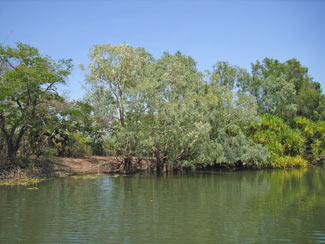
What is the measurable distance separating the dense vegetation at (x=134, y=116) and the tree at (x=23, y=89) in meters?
0.06

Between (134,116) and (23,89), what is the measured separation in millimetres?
7807

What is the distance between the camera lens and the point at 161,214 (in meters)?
11.8

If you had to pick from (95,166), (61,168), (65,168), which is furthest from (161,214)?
(95,166)

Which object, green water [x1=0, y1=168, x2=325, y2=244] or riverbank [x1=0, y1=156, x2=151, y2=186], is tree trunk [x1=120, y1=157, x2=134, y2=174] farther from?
green water [x1=0, y1=168, x2=325, y2=244]

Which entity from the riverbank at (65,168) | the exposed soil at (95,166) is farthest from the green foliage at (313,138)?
the exposed soil at (95,166)

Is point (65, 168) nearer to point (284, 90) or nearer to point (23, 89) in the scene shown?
point (23, 89)

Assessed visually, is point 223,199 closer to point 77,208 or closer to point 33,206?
point 77,208

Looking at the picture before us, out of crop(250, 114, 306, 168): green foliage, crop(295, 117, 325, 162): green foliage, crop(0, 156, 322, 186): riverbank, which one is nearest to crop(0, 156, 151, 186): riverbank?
crop(0, 156, 322, 186): riverbank

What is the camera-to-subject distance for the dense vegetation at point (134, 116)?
814 inches

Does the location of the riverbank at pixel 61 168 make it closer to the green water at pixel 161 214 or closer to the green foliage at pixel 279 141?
the green water at pixel 161 214

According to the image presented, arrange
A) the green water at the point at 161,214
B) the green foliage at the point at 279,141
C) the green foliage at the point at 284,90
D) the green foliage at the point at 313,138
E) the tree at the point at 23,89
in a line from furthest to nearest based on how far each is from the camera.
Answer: the green foliage at the point at 284,90
the green foliage at the point at 313,138
the green foliage at the point at 279,141
the tree at the point at 23,89
the green water at the point at 161,214

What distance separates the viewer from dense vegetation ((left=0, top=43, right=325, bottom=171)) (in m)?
20.7

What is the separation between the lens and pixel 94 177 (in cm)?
2264

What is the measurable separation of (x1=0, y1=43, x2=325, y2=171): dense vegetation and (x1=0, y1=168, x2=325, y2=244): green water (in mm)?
5603
